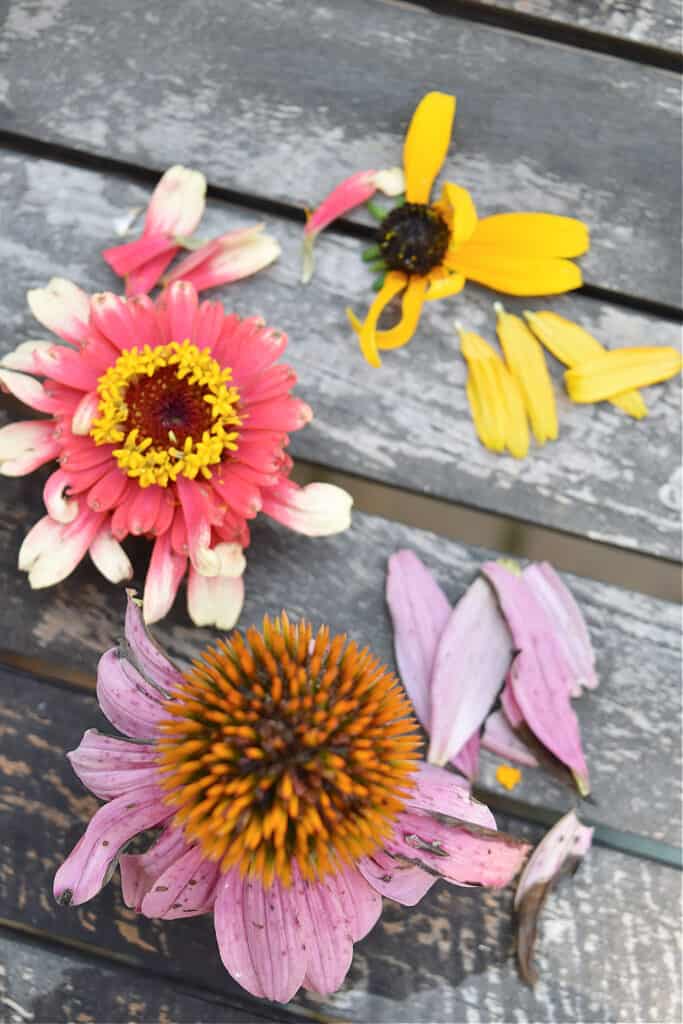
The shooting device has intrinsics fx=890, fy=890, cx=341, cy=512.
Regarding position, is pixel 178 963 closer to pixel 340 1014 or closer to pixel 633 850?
pixel 340 1014

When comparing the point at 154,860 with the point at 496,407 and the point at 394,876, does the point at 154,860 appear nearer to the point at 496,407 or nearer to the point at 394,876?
the point at 394,876

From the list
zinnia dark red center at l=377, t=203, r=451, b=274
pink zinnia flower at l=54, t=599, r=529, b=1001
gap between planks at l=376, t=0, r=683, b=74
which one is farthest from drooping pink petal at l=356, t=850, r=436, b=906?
gap between planks at l=376, t=0, r=683, b=74

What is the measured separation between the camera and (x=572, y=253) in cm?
57

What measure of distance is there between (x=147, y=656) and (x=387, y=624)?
0.17 metres

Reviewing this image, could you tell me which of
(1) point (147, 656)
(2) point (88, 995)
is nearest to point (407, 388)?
(1) point (147, 656)

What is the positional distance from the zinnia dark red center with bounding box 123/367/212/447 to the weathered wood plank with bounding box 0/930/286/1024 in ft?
1.05

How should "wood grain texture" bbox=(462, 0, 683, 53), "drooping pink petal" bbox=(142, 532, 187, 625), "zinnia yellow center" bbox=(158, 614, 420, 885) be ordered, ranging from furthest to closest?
"wood grain texture" bbox=(462, 0, 683, 53)
"drooping pink petal" bbox=(142, 532, 187, 625)
"zinnia yellow center" bbox=(158, 614, 420, 885)

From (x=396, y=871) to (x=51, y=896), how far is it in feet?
0.76

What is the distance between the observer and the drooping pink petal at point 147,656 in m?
0.43

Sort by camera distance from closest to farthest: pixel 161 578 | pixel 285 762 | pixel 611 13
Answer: pixel 285 762
pixel 161 578
pixel 611 13

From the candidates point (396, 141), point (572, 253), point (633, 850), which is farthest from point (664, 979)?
point (396, 141)

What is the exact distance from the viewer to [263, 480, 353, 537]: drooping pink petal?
1.62 ft

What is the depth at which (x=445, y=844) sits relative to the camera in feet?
1.40

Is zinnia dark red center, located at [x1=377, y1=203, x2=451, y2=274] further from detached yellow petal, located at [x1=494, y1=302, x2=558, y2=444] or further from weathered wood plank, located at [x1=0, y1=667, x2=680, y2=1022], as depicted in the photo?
weathered wood plank, located at [x1=0, y1=667, x2=680, y2=1022]
